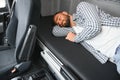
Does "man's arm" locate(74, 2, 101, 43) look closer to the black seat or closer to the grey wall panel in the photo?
the black seat

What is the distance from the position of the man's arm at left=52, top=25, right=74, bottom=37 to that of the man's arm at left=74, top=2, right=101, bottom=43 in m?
0.18

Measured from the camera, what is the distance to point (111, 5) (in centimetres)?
187

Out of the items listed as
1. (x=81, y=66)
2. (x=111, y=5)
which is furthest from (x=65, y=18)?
(x=81, y=66)

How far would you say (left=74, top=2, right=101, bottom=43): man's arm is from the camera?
1.51m

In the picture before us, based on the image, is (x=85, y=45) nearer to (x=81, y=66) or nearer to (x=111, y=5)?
(x=81, y=66)

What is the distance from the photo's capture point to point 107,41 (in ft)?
4.94

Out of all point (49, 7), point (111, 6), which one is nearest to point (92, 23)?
point (111, 6)

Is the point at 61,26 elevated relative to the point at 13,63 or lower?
elevated

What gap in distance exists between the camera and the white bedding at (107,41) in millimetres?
1466

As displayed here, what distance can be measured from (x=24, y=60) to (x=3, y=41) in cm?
56

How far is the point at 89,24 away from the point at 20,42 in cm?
65

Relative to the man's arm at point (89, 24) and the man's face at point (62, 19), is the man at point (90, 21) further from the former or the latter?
the man's face at point (62, 19)

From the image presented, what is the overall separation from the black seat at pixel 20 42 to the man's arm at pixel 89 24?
20.1 inches

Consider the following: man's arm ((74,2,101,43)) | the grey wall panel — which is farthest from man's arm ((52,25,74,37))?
the grey wall panel
